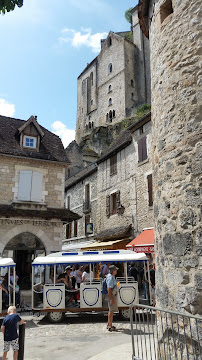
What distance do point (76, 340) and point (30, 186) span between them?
9.02 metres

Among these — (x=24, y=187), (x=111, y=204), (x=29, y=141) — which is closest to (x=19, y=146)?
(x=29, y=141)

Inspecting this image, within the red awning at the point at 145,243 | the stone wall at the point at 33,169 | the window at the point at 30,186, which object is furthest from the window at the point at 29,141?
the red awning at the point at 145,243

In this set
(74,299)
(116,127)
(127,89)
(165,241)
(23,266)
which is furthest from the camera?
(127,89)

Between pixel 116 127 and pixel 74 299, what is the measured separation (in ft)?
122

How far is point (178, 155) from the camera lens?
4.47 metres

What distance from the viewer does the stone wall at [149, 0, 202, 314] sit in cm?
404

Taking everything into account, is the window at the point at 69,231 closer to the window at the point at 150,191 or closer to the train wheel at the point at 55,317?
the window at the point at 150,191

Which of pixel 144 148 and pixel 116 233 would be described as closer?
pixel 144 148

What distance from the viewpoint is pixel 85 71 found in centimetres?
6106

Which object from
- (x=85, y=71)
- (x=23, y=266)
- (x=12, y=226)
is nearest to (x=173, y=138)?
(x=12, y=226)

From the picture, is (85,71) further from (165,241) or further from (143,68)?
(165,241)

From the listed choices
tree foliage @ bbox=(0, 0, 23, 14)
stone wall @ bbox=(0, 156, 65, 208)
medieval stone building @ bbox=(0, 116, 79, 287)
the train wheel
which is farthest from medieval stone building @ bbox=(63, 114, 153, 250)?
tree foliage @ bbox=(0, 0, 23, 14)

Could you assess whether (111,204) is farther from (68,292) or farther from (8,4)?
(8,4)

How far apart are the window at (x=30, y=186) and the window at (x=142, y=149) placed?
5795 millimetres
